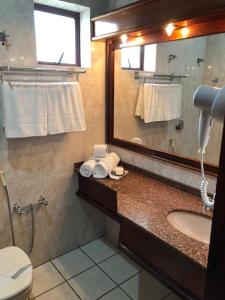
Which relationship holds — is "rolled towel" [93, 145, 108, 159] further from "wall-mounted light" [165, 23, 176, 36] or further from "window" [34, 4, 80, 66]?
"wall-mounted light" [165, 23, 176, 36]

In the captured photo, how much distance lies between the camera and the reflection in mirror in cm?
140

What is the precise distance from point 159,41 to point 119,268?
1869mm

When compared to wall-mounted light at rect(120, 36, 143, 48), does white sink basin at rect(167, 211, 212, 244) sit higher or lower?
lower

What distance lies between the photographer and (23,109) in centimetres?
160

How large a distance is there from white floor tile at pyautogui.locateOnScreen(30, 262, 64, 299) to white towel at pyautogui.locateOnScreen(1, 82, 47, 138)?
121cm

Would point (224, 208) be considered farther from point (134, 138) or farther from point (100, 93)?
point (100, 93)

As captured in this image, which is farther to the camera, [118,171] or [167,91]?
[118,171]

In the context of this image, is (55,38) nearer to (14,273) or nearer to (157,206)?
(157,206)

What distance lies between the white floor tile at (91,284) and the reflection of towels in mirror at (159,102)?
1.35 m

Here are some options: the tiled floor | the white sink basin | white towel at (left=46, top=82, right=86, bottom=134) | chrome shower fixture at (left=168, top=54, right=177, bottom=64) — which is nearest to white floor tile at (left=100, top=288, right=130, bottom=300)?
the tiled floor

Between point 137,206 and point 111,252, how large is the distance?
41.1 inches

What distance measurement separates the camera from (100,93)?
83.7 inches

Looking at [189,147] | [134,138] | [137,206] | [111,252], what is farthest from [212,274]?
[111,252]

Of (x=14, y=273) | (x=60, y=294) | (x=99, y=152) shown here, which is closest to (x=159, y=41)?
(x=99, y=152)
